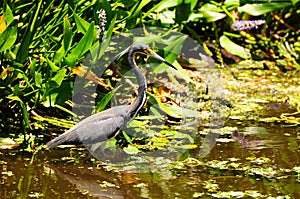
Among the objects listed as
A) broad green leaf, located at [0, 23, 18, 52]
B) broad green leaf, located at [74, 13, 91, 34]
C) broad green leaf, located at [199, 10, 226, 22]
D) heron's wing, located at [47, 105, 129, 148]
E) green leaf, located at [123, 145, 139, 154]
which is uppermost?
broad green leaf, located at [74, 13, 91, 34]

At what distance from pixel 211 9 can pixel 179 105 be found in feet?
2.95

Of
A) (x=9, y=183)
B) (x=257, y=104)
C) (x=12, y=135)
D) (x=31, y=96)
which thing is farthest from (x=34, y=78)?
(x=257, y=104)

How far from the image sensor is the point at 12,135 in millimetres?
2938

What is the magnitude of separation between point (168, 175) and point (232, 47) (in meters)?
1.87

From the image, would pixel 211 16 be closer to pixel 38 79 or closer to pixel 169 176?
pixel 38 79

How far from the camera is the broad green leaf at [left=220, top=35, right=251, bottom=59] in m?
4.30

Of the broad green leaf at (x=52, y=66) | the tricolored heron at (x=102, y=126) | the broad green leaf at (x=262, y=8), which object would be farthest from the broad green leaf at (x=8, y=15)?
the broad green leaf at (x=262, y=8)

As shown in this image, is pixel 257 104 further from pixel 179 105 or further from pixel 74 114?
pixel 74 114

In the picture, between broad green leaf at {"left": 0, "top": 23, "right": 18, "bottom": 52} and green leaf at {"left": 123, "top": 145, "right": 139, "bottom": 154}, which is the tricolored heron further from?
broad green leaf at {"left": 0, "top": 23, "right": 18, "bottom": 52}

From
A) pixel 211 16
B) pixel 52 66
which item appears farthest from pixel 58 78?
pixel 211 16

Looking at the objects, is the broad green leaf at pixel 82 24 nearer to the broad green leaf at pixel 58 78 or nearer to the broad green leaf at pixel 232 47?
the broad green leaf at pixel 58 78

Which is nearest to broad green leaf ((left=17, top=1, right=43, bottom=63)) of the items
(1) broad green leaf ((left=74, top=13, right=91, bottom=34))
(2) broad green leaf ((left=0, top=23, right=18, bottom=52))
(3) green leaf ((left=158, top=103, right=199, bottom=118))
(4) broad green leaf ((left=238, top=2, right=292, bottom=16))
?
(2) broad green leaf ((left=0, top=23, right=18, bottom=52))

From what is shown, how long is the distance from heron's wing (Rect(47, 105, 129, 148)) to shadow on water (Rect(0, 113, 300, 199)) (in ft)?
0.30

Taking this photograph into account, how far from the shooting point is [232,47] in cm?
→ 433
